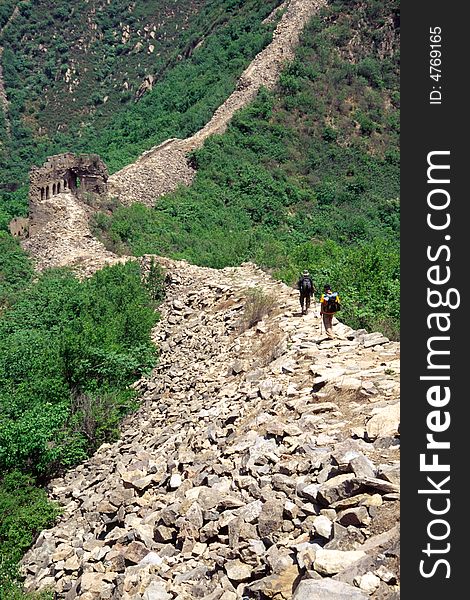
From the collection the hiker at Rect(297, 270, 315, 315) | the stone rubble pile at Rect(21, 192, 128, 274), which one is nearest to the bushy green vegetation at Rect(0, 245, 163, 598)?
the stone rubble pile at Rect(21, 192, 128, 274)

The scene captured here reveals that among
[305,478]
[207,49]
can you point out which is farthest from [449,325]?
[207,49]

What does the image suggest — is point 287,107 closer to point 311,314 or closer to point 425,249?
point 311,314

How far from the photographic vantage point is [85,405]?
10.4 meters

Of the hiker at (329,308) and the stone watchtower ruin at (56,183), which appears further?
the stone watchtower ruin at (56,183)

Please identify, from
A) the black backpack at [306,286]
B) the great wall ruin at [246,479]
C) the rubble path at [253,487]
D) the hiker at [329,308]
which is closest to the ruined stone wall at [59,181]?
the great wall ruin at [246,479]

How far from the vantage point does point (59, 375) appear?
1128cm

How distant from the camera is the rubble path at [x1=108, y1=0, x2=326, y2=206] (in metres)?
27.5

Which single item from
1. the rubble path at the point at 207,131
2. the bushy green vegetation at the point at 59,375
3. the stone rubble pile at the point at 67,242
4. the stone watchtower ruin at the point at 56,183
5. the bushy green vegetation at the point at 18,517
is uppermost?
the rubble path at the point at 207,131

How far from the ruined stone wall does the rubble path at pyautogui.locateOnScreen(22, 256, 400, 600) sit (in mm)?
13284

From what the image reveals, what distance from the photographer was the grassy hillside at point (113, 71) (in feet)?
126

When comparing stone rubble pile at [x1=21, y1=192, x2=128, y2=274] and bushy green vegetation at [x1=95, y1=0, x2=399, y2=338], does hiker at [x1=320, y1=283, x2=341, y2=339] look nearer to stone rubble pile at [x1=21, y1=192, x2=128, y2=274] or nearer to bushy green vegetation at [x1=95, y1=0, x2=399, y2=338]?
bushy green vegetation at [x1=95, y1=0, x2=399, y2=338]

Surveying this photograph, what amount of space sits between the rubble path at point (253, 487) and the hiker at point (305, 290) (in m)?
0.18

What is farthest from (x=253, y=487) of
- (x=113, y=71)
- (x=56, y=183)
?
(x=113, y=71)

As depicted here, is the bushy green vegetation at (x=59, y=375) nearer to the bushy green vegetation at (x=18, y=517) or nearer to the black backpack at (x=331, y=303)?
the bushy green vegetation at (x=18, y=517)
